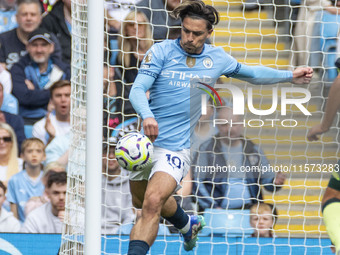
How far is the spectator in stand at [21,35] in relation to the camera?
21.3 ft

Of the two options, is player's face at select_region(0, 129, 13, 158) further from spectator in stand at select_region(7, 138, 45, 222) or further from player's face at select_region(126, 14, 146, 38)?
player's face at select_region(126, 14, 146, 38)

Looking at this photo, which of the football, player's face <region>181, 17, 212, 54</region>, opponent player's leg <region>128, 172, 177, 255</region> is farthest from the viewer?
player's face <region>181, 17, 212, 54</region>

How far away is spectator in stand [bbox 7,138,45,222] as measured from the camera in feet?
19.9

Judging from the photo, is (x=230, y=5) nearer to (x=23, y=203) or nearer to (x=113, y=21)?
(x=113, y=21)

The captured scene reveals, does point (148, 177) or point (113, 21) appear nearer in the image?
point (148, 177)

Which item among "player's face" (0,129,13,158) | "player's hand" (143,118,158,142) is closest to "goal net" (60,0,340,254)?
"player's face" (0,129,13,158)

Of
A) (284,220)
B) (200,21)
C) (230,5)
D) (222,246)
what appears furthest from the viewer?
(230,5)

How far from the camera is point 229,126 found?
6406 mm

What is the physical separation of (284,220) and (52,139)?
2090mm

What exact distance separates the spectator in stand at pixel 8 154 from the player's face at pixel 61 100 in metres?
0.44

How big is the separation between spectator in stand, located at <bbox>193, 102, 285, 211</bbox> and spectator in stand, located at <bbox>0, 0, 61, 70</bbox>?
1.56 meters

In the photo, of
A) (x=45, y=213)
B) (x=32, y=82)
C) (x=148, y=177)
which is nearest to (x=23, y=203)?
(x=45, y=213)

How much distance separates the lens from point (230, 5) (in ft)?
22.6

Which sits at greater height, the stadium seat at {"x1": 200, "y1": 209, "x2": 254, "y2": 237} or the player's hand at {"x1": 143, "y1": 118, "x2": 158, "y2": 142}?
the player's hand at {"x1": 143, "y1": 118, "x2": 158, "y2": 142}
